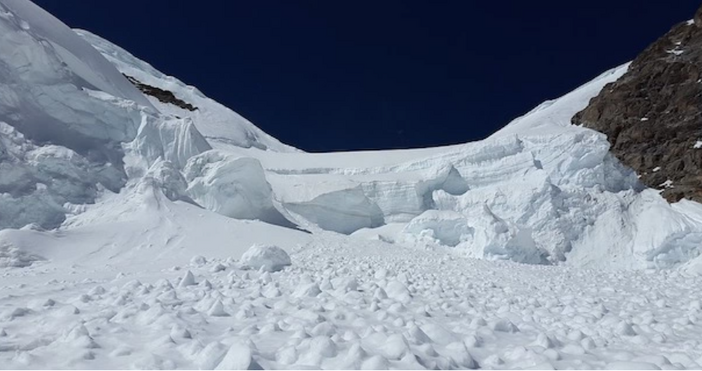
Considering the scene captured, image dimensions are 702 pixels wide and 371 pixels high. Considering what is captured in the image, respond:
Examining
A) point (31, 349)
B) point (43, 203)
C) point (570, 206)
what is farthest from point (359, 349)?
point (570, 206)

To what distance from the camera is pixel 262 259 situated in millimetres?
8766

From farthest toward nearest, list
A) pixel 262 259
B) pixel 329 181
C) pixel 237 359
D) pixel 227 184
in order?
pixel 329 181
pixel 227 184
pixel 262 259
pixel 237 359

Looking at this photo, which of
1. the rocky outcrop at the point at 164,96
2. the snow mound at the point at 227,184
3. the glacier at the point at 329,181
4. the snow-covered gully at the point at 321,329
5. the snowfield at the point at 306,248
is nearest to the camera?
the snow-covered gully at the point at 321,329

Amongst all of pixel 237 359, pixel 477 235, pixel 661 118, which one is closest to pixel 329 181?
pixel 477 235

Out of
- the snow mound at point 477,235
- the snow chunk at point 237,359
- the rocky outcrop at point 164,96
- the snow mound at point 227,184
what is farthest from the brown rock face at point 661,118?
the rocky outcrop at point 164,96

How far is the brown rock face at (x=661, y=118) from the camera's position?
79.5ft

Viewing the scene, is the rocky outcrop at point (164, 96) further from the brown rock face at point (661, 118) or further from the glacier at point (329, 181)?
the brown rock face at point (661, 118)

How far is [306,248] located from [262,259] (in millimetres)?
6024

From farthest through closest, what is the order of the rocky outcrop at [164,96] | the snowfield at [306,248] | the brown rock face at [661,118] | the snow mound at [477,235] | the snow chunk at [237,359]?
1. the rocky outcrop at [164,96]
2. the brown rock face at [661,118]
3. the snow mound at [477,235]
4. the snowfield at [306,248]
5. the snow chunk at [237,359]

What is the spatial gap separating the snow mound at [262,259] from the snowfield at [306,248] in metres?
0.04

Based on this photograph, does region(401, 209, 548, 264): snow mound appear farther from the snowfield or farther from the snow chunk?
the snow chunk

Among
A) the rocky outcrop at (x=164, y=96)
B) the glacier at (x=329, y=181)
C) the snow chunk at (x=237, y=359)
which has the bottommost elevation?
the snow chunk at (x=237, y=359)

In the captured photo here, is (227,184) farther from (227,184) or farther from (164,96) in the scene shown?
(164,96)

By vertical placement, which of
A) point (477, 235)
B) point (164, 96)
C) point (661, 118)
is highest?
point (164, 96)
